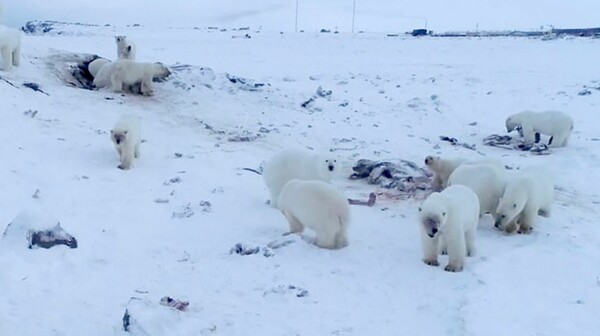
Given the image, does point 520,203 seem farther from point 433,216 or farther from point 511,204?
point 433,216

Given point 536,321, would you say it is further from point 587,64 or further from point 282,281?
point 587,64

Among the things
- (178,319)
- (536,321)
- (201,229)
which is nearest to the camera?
(178,319)

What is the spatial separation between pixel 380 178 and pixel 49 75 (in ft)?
25.7

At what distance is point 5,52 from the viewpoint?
13055 millimetres

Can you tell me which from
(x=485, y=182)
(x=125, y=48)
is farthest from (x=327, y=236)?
(x=125, y=48)

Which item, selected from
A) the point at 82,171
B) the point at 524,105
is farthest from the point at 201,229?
the point at 524,105

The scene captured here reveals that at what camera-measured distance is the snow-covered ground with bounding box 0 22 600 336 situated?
486 cm

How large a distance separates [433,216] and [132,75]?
29.9 ft

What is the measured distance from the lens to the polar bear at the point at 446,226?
5.88 metres

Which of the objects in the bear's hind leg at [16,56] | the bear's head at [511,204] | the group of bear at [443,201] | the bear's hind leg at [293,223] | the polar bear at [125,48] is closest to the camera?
the group of bear at [443,201]

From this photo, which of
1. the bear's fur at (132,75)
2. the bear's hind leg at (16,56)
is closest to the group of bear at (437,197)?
the bear's fur at (132,75)

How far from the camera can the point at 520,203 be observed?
23.2 feet

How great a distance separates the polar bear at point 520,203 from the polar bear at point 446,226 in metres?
0.89

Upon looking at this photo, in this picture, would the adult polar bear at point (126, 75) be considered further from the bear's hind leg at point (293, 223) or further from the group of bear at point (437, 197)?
the bear's hind leg at point (293, 223)
